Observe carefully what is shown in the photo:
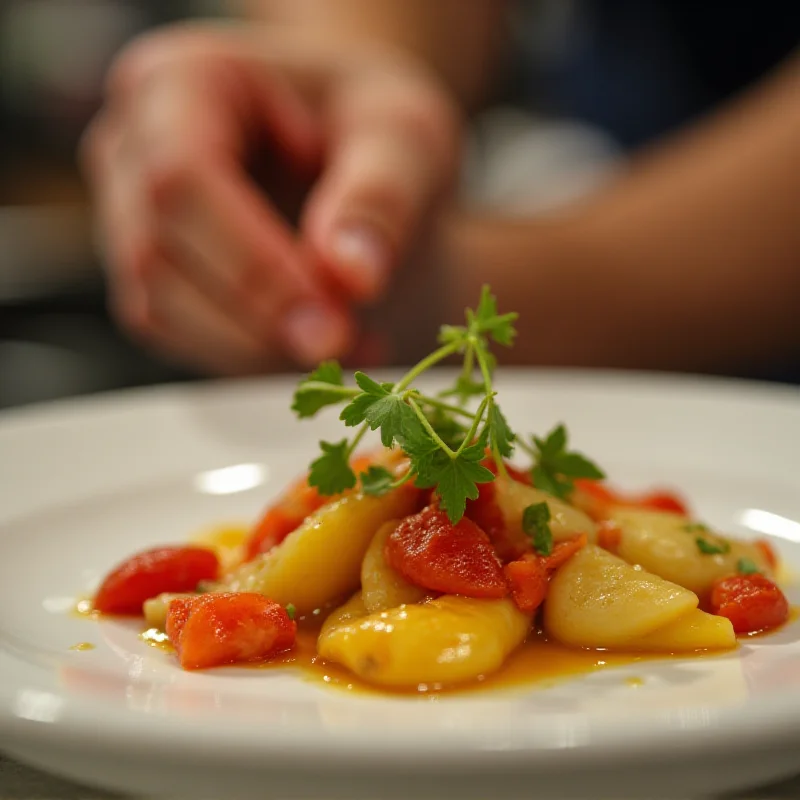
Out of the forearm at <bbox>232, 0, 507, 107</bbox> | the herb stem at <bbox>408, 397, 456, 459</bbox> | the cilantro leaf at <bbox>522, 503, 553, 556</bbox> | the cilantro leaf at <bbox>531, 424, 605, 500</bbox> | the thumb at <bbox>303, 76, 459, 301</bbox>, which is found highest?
the forearm at <bbox>232, 0, 507, 107</bbox>

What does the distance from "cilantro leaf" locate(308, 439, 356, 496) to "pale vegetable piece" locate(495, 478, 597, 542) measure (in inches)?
8.1

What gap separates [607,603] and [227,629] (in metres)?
0.46

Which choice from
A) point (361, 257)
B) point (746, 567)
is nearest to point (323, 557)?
point (746, 567)

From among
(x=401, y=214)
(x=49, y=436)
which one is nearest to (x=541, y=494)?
(x=49, y=436)

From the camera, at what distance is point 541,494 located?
1.33m

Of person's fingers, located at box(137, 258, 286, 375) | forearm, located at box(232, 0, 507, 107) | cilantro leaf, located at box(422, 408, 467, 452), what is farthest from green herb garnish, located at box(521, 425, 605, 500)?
forearm, located at box(232, 0, 507, 107)

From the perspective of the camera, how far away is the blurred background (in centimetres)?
406

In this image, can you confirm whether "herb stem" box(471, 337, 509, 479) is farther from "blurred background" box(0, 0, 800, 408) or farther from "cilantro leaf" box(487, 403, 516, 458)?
"blurred background" box(0, 0, 800, 408)

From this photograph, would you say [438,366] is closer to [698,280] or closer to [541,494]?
[698,280]

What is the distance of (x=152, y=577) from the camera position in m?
1.37

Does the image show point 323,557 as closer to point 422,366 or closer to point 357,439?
point 357,439

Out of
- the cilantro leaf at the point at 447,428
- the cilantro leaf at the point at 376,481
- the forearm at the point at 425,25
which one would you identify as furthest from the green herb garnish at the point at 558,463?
the forearm at the point at 425,25

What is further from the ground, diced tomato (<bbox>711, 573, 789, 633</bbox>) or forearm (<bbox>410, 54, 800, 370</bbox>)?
forearm (<bbox>410, 54, 800, 370</bbox>)

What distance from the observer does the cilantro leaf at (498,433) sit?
1.23m
